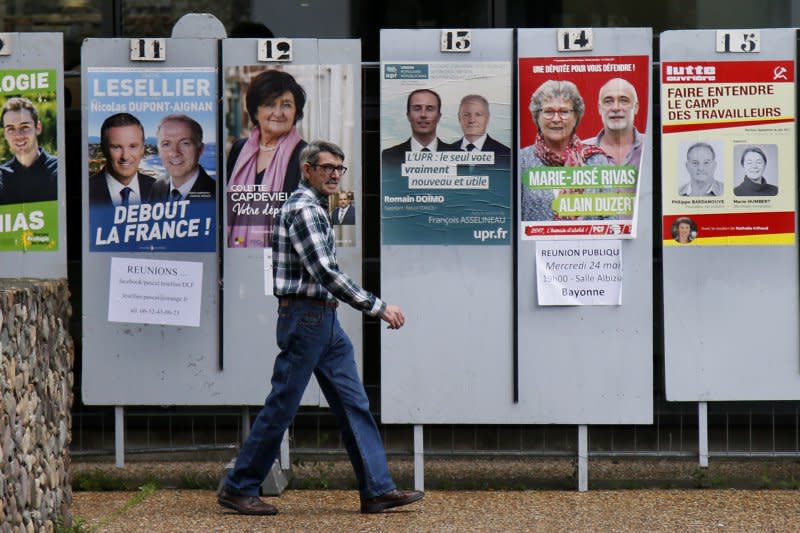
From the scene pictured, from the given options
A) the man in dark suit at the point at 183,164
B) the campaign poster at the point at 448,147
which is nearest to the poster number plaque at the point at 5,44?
the man in dark suit at the point at 183,164

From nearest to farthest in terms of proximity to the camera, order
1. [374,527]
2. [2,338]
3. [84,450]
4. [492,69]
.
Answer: [2,338] → [374,527] → [492,69] → [84,450]

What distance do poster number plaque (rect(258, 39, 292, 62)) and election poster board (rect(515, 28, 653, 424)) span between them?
1.30 m

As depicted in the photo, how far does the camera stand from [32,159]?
25.6 ft

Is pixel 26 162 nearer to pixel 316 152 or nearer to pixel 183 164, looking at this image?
pixel 183 164

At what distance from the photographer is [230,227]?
7.80 metres

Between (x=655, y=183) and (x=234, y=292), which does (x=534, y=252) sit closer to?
(x=655, y=183)

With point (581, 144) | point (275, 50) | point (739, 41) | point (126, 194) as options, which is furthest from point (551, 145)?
point (126, 194)

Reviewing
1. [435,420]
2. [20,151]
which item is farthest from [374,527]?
[20,151]

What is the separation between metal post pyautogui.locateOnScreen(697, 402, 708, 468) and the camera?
7758mm

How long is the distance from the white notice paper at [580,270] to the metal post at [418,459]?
1.03m

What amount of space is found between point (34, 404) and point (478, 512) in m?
2.53

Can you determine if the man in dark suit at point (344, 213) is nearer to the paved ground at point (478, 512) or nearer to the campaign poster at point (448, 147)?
the campaign poster at point (448, 147)

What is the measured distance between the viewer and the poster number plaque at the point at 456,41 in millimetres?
7700

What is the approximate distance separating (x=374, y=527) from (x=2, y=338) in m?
2.21
